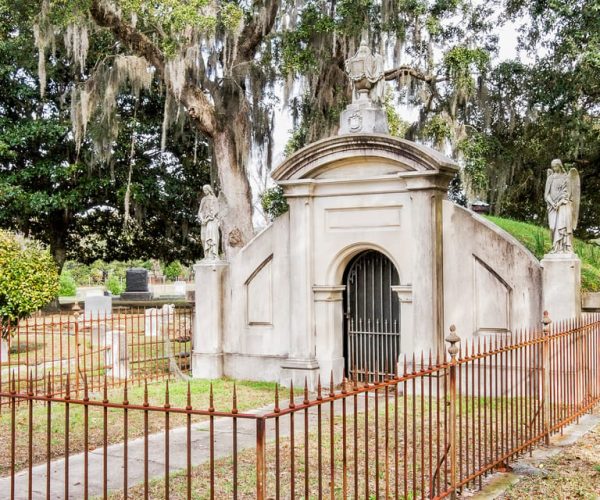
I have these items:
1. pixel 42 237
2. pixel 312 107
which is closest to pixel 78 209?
pixel 42 237

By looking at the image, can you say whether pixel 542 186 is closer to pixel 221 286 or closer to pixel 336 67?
pixel 336 67

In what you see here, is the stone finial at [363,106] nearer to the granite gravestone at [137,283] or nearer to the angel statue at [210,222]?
the angel statue at [210,222]

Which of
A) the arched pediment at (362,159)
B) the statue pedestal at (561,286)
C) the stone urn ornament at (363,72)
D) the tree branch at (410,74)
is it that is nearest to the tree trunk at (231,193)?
the tree branch at (410,74)

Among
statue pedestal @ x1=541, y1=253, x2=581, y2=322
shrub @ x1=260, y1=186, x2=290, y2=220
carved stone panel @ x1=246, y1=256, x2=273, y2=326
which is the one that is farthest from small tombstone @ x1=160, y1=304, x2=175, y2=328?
statue pedestal @ x1=541, y1=253, x2=581, y2=322

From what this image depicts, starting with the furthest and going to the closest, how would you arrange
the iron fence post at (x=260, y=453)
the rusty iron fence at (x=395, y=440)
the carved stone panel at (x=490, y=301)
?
the carved stone panel at (x=490, y=301), the rusty iron fence at (x=395, y=440), the iron fence post at (x=260, y=453)

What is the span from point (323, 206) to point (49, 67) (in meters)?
16.3

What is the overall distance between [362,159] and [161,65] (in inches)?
406

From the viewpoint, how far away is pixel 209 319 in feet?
44.1

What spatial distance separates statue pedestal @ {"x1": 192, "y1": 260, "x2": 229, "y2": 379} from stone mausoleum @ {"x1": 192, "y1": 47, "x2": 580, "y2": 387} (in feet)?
0.06

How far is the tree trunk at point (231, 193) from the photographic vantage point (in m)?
20.5

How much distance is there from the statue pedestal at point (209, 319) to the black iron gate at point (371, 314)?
2.47m

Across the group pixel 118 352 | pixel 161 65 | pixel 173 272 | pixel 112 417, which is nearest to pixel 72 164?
pixel 161 65

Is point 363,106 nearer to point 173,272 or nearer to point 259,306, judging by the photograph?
point 259,306

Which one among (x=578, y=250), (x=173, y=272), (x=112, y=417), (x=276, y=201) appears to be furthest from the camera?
(x=173, y=272)
